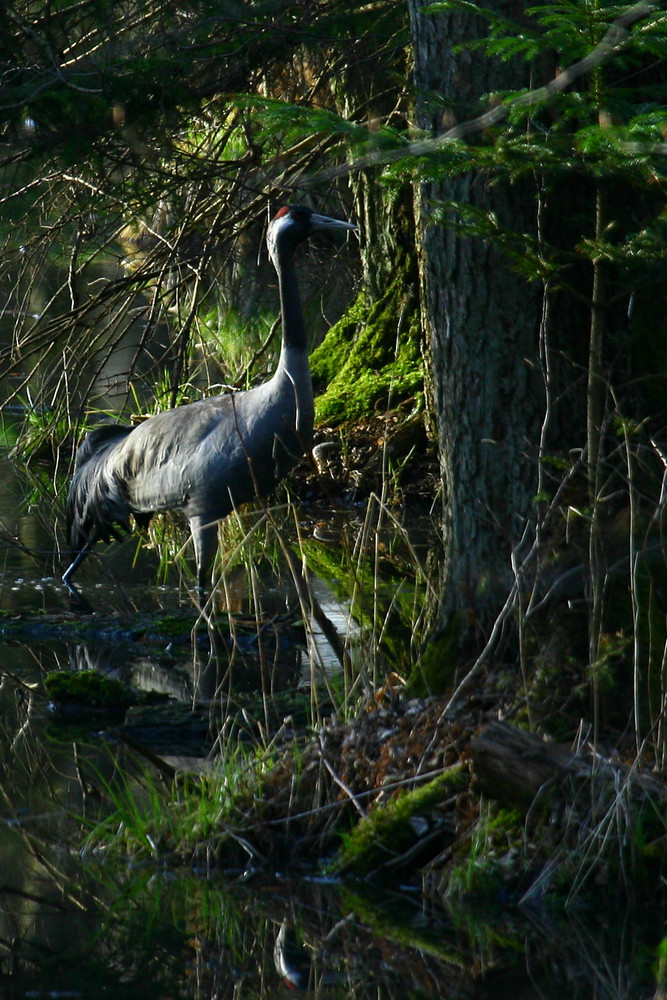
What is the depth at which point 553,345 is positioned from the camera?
472cm

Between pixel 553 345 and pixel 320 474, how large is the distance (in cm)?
565

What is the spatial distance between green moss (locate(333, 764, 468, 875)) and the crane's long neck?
331 cm

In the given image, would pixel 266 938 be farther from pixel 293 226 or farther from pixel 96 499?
pixel 96 499

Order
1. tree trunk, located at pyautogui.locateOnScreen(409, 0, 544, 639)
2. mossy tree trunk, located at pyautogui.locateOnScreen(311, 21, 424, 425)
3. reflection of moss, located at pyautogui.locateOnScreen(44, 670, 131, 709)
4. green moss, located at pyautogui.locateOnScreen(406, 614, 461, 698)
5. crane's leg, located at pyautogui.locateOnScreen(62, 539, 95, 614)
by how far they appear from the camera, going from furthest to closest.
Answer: mossy tree trunk, located at pyautogui.locateOnScreen(311, 21, 424, 425) → crane's leg, located at pyautogui.locateOnScreen(62, 539, 95, 614) → reflection of moss, located at pyautogui.locateOnScreen(44, 670, 131, 709) → green moss, located at pyautogui.locateOnScreen(406, 614, 461, 698) → tree trunk, located at pyautogui.locateOnScreen(409, 0, 544, 639)

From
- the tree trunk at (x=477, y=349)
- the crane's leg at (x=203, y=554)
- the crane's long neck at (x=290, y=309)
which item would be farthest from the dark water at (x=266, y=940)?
the crane's long neck at (x=290, y=309)

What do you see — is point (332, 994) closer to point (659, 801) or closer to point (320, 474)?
point (659, 801)

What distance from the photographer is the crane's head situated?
7.54 m

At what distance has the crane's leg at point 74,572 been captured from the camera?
7.80 m

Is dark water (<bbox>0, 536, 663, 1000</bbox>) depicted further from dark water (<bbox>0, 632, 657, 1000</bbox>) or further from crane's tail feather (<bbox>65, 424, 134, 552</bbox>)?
crane's tail feather (<bbox>65, 424, 134, 552</bbox>)

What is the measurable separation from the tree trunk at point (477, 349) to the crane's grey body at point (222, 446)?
2055mm

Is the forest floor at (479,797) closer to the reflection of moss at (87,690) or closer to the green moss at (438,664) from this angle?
the green moss at (438,664)

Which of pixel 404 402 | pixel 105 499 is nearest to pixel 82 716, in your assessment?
pixel 105 499

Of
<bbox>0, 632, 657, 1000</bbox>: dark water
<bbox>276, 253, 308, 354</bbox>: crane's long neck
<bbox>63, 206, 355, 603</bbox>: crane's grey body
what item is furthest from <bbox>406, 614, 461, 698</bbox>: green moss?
<bbox>276, 253, 308, 354</bbox>: crane's long neck

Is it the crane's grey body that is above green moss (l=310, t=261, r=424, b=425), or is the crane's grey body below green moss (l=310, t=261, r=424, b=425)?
above
